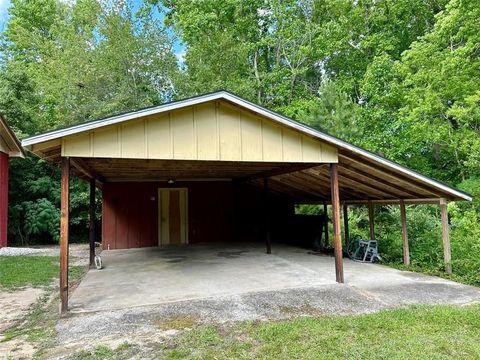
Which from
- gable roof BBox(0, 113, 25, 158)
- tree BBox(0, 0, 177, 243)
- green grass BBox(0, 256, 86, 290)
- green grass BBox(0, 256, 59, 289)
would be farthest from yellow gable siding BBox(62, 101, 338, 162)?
tree BBox(0, 0, 177, 243)

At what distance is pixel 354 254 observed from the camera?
8422 mm

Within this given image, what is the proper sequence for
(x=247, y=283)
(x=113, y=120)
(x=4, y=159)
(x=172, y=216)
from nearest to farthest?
(x=113, y=120)
(x=247, y=283)
(x=4, y=159)
(x=172, y=216)

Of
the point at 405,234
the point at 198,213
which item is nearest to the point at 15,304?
the point at 198,213

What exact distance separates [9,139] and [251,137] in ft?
28.2

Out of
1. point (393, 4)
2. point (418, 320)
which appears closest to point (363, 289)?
point (418, 320)

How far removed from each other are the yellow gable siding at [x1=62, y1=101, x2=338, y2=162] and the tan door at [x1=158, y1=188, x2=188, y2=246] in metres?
6.96

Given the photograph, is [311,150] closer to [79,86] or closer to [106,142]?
[106,142]

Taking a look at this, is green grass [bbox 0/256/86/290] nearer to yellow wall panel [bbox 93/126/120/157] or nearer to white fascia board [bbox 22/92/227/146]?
yellow wall panel [bbox 93/126/120/157]

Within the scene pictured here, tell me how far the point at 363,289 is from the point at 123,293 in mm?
3671

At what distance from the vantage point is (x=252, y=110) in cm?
504

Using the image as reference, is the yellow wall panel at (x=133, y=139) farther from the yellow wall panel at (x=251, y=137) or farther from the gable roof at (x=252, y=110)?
the yellow wall panel at (x=251, y=137)

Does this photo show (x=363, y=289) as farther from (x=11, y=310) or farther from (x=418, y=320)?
(x=11, y=310)

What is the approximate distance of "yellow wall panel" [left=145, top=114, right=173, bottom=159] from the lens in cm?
469

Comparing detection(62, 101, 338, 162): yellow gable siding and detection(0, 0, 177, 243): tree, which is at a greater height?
detection(0, 0, 177, 243): tree
